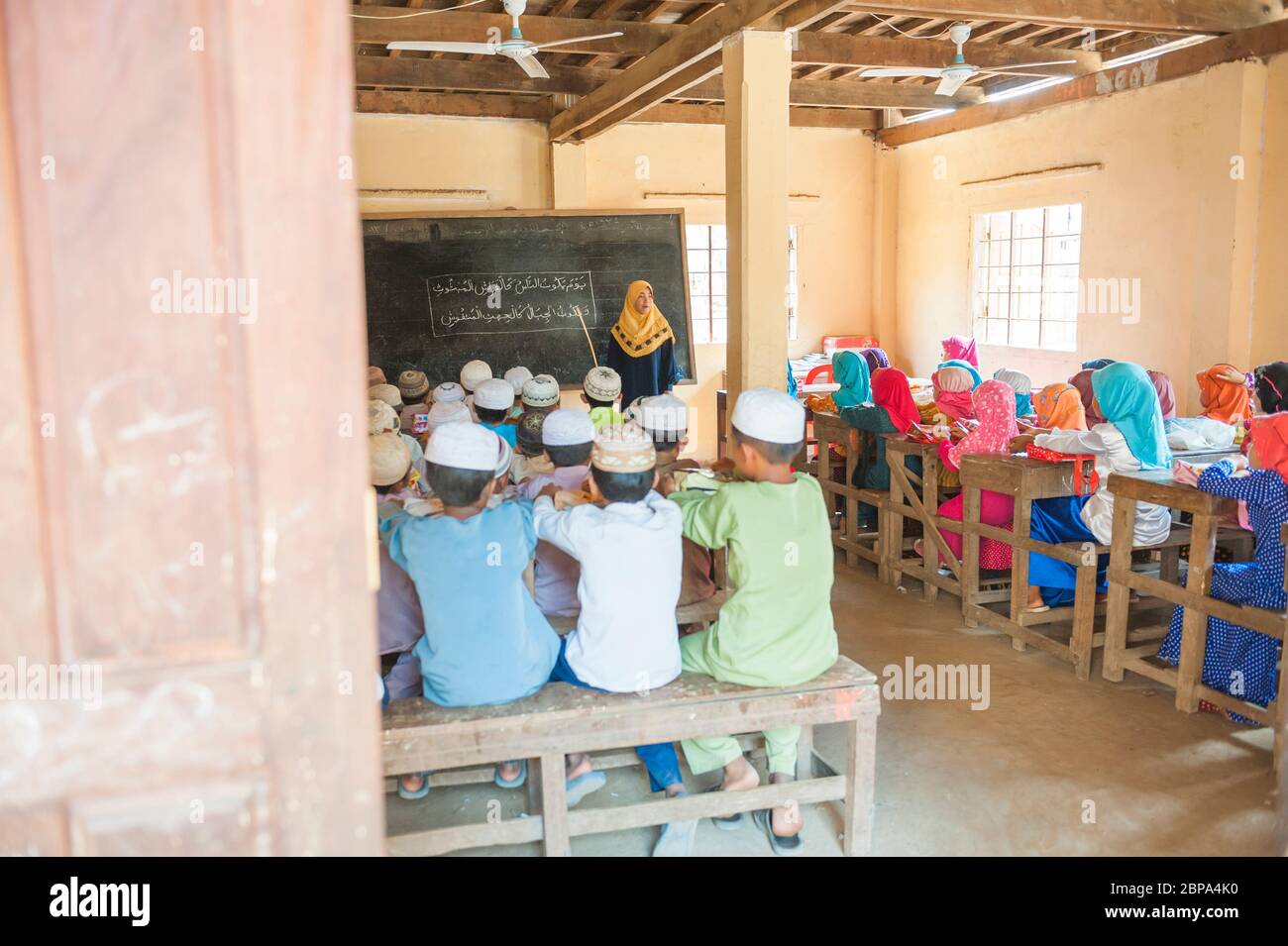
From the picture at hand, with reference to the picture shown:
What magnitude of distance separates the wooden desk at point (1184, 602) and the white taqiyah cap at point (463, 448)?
89.1 inches

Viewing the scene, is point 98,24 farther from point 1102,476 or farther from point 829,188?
point 829,188

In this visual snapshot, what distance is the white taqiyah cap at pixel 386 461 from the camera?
315cm

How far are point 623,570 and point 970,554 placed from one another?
2.39 metres

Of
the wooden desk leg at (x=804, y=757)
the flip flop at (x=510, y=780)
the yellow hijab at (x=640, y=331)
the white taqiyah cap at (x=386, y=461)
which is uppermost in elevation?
the yellow hijab at (x=640, y=331)

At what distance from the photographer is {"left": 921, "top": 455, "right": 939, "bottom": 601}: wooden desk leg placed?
4723 millimetres

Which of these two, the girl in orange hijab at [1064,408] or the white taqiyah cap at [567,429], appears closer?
the white taqiyah cap at [567,429]

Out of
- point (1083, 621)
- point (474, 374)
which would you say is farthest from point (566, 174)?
point (1083, 621)

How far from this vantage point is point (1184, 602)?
134 inches

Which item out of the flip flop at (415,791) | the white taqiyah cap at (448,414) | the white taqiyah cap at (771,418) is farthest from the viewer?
the white taqiyah cap at (448,414)

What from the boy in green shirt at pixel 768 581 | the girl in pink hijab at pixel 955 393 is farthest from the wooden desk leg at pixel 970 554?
the boy in green shirt at pixel 768 581

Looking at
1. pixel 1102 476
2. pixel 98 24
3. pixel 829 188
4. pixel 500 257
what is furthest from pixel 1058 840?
pixel 829 188

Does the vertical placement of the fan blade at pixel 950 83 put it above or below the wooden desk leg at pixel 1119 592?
above

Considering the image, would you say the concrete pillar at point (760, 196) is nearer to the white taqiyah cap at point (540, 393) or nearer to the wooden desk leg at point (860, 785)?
the white taqiyah cap at point (540, 393)
